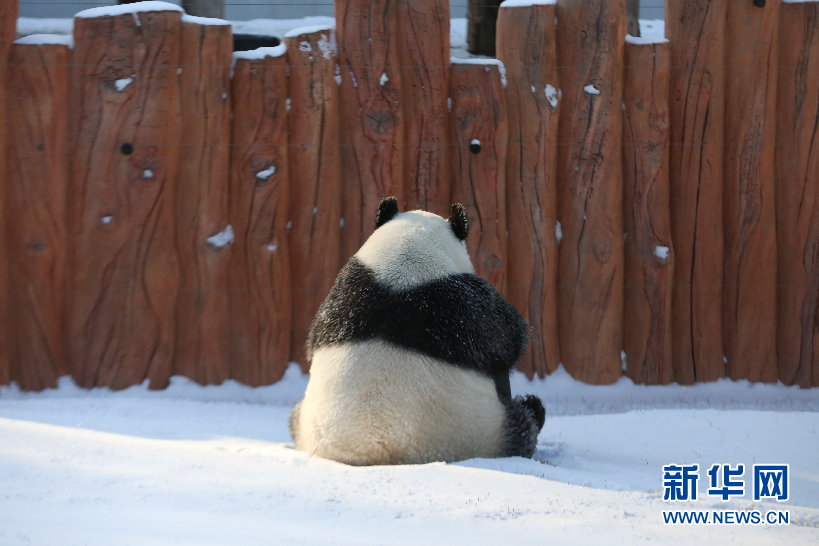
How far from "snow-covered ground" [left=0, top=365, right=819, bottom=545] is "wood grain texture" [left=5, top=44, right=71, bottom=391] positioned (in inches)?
21.7

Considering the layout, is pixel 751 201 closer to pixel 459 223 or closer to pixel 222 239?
pixel 459 223

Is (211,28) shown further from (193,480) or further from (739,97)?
(739,97)

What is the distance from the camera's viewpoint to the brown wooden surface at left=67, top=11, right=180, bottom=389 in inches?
177

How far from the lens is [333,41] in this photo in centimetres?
470

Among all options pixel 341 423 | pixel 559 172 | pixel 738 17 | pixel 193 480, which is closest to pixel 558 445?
pixel 341 423

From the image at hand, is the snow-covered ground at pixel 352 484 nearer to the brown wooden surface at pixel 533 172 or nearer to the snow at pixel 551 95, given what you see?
the brown wooden surface at pixel 533 172

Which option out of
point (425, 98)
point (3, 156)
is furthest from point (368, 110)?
point (3, 156)

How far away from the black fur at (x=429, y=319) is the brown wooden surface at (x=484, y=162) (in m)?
1.75

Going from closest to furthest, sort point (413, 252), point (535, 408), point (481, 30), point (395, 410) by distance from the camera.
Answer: point (395, 410), point (413, 252), point (535, 408), point (481, 30)

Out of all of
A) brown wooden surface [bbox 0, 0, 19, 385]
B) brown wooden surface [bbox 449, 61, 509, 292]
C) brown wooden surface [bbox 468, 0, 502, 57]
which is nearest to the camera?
brown wooden surface [bbox 0, 0, 19, 385]

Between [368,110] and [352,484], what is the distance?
297 cm

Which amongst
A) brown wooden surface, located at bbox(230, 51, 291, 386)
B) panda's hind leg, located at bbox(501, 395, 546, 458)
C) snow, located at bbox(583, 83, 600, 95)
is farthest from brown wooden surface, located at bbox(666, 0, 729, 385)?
brown wooden surface, located at bbox(230, 51, 291, 386)

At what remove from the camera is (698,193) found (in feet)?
15.8

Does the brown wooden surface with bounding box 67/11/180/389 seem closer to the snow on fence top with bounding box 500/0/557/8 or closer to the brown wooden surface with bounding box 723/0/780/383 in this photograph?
the snow on fence top with bounding box 500/0/557/8
